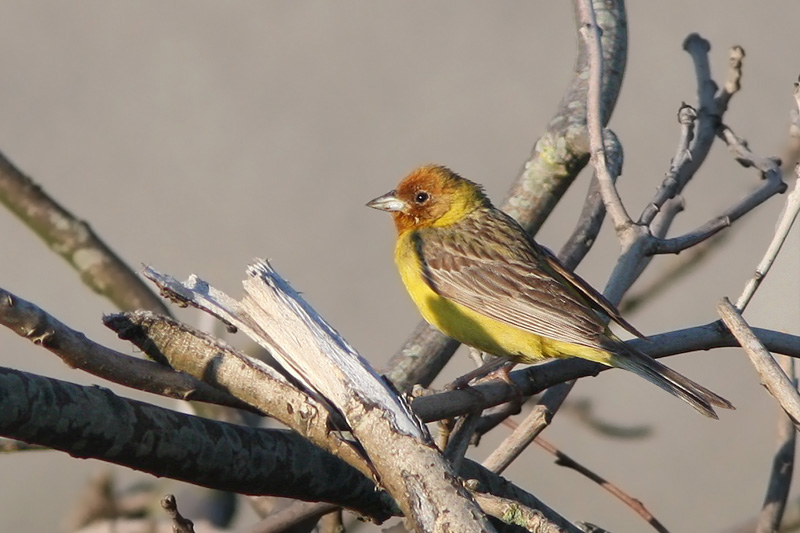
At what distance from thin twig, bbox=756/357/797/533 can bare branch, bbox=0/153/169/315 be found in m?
2.10

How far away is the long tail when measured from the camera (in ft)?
11.9

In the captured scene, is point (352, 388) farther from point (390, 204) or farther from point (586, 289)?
point (390, 204)

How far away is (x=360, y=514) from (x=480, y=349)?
65.7 inches

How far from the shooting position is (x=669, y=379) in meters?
3.66

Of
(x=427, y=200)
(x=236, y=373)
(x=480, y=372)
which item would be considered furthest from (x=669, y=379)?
(x=427, y=200)

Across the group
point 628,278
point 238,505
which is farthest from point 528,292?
point 238,505

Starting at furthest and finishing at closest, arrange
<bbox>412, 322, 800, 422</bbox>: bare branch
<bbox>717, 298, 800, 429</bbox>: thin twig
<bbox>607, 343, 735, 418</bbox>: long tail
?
<bbox>607, 343, 735, 418</bbox>: long tail < <bbox>412, 322, 800, 422</bbox>: bare branch < <bbox>717, 298, 800, 429</bbox>: thin twig

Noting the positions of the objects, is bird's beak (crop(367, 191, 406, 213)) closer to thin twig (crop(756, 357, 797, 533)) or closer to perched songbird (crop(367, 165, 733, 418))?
perched songbird (crop(367, 165, 733, 418))

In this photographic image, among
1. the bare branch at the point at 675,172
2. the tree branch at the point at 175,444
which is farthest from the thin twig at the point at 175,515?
the bare branch at the point at 675,172

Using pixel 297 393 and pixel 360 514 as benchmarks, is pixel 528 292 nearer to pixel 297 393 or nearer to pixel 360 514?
pixel 360 514

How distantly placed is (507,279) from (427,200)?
0.71 m

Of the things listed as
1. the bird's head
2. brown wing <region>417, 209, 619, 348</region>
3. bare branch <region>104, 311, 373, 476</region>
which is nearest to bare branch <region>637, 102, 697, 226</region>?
brown wing <region>417, 209, 619, 348</region>

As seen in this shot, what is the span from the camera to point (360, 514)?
2807mm

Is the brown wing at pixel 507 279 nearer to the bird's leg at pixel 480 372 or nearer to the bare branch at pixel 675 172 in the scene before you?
the bird's leg at pixel 480 372
